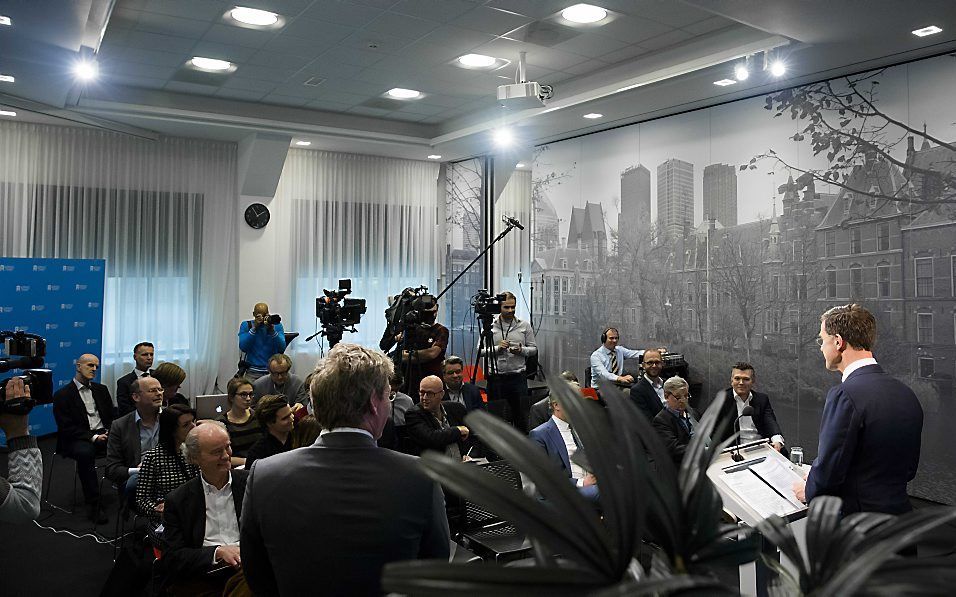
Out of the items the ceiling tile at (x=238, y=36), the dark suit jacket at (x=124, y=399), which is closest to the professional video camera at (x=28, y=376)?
the dark suit jacket at (x=124, y=399)

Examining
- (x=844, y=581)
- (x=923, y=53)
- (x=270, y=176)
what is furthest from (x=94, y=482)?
(x=923, y=53)

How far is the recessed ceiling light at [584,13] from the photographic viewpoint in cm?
538

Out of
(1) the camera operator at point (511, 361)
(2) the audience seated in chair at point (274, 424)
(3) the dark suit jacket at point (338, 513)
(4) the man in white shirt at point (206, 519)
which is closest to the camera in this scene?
(3) the dark suit jacket at point (338, 513)

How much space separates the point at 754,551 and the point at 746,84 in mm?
6267

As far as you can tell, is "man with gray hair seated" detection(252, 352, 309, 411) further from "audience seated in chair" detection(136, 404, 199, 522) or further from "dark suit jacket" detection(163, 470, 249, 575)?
"dark suit jacket" detection(163, 470, 249, 575)

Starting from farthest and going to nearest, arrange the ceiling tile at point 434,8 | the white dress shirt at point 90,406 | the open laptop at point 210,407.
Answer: the open laptop at point 210,407, the white dress shirt at point 90,406, the ceiling tile at point 434,8

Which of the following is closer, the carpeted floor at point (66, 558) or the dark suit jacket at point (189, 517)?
the dark suit jacket at point (189, 517)

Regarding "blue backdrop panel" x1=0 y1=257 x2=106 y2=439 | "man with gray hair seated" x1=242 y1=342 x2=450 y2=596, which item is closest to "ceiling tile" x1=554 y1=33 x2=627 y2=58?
"man with gray hair seated" x1=242 y1=342 x2=450 y2=596

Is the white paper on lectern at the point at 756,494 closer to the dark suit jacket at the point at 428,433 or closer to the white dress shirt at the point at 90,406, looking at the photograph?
the dark suit jacket at the point at 428,433

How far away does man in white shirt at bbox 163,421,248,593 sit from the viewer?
2910 mm

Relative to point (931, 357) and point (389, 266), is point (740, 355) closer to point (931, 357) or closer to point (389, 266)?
point (931, 357)

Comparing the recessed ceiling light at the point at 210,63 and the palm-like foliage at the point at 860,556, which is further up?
the recessed ceiling light at the point at 210,63

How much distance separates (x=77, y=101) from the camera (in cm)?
749

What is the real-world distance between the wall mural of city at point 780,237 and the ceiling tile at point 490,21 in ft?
8.25
